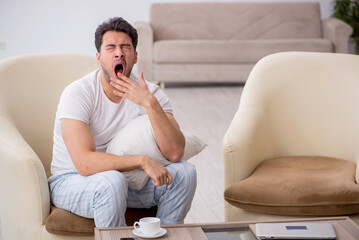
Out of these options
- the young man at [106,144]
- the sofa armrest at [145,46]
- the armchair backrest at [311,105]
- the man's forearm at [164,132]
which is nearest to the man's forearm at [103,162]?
the young man at [106,144]

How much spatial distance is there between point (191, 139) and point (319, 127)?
2.52ft

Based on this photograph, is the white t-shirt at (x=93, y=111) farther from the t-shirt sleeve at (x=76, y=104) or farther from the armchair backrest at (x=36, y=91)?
the armchair backrest at (x=36, y=91)

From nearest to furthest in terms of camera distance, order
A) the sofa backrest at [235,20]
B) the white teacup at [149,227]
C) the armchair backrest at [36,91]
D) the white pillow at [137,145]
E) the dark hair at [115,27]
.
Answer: the white teacup at [149,227], the white pillow at [137,145], the dark hair at [115,27], the armchair backrest at [36,91], the sofa backrest at [235,20]

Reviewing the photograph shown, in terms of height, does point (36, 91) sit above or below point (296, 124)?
above

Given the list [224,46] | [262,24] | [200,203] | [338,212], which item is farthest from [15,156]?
[262,24]

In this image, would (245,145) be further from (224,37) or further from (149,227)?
(224,37)

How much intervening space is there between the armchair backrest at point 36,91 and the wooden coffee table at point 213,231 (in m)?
0.80

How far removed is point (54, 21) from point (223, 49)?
2421 millimetres

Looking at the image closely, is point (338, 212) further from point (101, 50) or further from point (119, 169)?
point (101, 50)

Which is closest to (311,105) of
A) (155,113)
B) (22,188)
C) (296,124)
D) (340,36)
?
(296,124)

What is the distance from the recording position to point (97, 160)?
2.26 m

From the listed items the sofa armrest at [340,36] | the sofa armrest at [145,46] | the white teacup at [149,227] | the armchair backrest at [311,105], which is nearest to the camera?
the white teacup at [149,227]

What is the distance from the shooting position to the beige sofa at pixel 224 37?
282 inches

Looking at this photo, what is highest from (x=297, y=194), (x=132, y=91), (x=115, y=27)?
(x=115, y=27)
